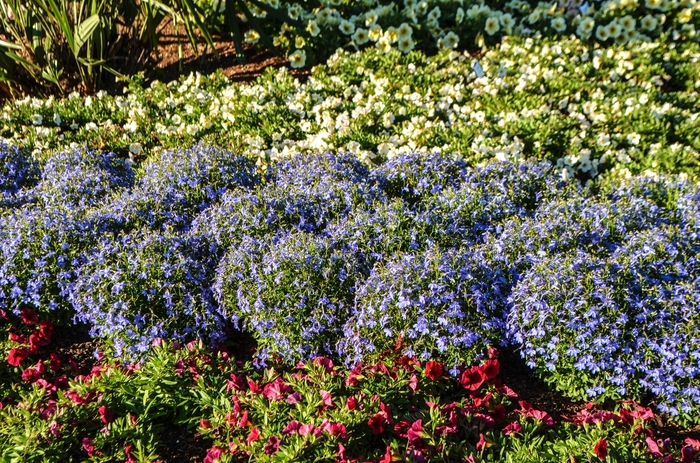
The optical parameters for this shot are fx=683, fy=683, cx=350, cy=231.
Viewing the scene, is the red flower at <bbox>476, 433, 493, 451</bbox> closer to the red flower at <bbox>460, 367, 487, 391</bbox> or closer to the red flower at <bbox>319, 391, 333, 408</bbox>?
the red flower at <bbox>460, 367, 487, 391</bbox>

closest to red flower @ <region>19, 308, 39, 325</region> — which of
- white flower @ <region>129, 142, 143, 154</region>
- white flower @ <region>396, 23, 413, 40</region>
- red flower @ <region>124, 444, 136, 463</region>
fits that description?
red flower @ <region>124, 444, 136, 463</region>

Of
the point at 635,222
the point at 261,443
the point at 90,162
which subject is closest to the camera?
the point at 261,443

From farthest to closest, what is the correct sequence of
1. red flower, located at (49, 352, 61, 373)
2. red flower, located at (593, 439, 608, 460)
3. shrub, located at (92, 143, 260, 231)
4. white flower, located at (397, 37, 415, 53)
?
white flower, located at (397, 37, 415, 53)
shrub, located at (92, 143, 260, 231)
red flower, located at (49, 352, 61, 373)
red flower, located at (593, 439, 608, 460)

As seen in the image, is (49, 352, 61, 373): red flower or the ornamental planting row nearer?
the ornamental planting row

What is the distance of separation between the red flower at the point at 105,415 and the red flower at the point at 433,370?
139cm

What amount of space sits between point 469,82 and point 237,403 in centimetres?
425

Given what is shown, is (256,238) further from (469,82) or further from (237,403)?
(469,82)

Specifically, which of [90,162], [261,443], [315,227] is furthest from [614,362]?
[90,162]

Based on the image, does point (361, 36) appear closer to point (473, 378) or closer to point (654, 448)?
point (473, 378)

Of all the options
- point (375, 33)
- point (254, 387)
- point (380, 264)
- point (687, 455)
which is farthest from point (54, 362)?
point (375, 33)

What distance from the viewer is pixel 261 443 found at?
2.72m

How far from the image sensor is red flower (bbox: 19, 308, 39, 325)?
3.77 m

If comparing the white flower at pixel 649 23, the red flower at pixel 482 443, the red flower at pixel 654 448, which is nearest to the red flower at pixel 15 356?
the red flower at pixel 482 443

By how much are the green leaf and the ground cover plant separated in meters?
0.86
